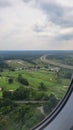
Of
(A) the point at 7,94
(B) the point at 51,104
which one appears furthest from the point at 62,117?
(A) the point at 7,94

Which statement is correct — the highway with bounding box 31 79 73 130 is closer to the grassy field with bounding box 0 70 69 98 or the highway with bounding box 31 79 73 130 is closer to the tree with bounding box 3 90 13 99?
the grassy field with bounding box 0 70 69 98

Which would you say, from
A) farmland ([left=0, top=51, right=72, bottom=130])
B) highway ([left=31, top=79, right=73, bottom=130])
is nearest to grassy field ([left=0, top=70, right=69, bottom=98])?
farmland ([left=0, top=51, right=72, bottom=130])

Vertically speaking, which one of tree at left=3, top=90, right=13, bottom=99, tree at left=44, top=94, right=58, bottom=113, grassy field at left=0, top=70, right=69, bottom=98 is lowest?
tree at left=44, top=94, right=58, bottom=113

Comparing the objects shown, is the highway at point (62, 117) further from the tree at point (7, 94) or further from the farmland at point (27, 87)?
the tree at point (7, 94)

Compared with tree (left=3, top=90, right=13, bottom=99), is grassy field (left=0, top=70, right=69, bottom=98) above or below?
above

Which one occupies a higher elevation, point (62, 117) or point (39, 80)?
point (39, 80)

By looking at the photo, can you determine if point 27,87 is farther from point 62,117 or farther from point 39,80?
point 62,117

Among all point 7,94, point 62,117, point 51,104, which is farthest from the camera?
point 51,104

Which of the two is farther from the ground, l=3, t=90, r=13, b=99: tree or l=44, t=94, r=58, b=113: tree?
l=3, t=90, r=13, b=99: tree

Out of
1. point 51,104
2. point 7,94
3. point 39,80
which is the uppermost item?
point 39,80

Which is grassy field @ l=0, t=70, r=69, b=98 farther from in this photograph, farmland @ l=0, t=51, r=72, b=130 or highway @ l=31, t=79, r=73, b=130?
highway @ l=31, t=79, r=73, b=130

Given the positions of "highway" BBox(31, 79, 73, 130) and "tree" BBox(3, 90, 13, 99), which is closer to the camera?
"highway" BBox(31, 79, 73, 130)

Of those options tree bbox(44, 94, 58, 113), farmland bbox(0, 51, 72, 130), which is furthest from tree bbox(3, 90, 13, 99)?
tree bbox(44, 94, 58, 113)
